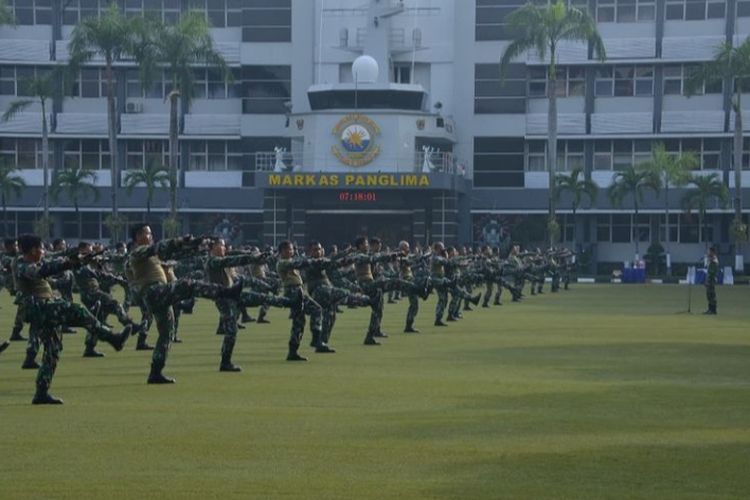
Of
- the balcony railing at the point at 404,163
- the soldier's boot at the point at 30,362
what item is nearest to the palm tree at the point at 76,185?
the balcony railing at the point at 404,163

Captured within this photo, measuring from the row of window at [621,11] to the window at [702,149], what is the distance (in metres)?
7.20

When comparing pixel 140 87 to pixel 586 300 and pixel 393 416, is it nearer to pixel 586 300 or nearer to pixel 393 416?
pixel 586 300

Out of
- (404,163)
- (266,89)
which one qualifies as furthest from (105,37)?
(404,163)

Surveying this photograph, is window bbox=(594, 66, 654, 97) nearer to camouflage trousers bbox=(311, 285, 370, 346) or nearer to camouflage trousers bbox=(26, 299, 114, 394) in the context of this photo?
camouflage trousers bbox=(311, 285, 370, 346)

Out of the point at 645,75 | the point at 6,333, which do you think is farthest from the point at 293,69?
the point at 6,333

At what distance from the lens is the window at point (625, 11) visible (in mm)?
92062

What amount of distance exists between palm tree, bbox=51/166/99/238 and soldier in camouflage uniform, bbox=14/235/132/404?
232ft

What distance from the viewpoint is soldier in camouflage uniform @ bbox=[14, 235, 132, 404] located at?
19.3 meters

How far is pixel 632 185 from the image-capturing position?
291ft

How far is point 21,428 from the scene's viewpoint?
17.1 m

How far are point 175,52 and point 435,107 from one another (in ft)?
54.2

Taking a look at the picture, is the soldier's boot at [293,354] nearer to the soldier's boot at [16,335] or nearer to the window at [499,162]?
the soldier's boot at [16,335]

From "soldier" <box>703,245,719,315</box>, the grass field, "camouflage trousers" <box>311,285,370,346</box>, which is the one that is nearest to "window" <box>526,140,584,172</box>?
"soldier" <box>703,245,719,315</box>

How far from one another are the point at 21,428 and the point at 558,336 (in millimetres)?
20343
